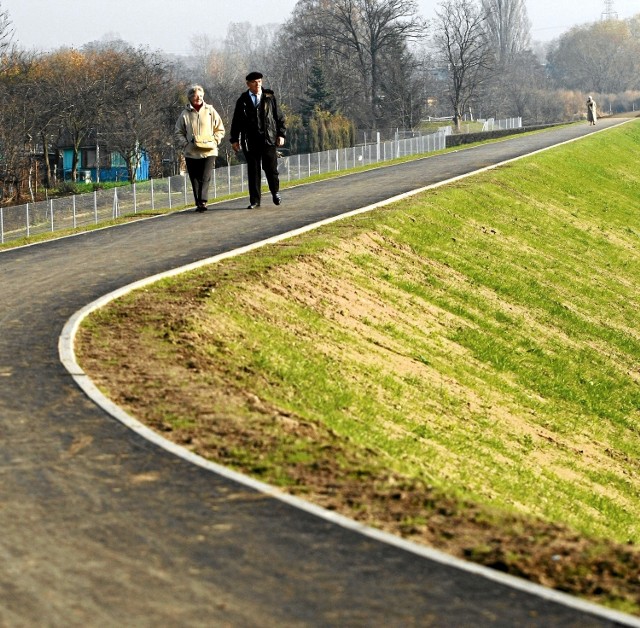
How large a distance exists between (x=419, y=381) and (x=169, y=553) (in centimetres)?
666

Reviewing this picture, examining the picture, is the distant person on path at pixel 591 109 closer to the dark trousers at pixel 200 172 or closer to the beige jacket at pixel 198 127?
the dark trousers at pixel 200 172

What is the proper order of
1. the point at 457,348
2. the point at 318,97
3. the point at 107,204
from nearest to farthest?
the point at 457,348 → the point at 107,204 → the point at 318,97

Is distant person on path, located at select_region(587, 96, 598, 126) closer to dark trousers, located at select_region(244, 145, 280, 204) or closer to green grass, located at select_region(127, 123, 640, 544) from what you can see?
green grass, located at select_region(127, 123, 640, 544)

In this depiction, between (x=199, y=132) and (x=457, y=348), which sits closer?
(x=457, y=348)

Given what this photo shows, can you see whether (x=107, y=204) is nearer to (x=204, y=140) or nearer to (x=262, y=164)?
(x=204, y=140)

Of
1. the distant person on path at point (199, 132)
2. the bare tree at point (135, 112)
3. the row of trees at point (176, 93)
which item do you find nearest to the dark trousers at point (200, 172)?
the distant person on path at point (199, 132)

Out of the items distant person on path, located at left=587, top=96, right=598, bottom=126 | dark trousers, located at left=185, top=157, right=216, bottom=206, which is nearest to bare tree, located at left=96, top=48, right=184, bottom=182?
distant person on path, located at left=587, top=96, right=598, bottom=126

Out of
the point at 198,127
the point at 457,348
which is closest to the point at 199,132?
the point at 198,127

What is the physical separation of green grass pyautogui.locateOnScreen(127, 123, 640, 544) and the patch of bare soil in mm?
457

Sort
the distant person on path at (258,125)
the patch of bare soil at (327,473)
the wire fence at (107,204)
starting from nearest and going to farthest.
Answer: the patch of bare soil at (327,473)
the distant person on path at (258,125)
the wire fence at (107,204)

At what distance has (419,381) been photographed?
11.8 metres

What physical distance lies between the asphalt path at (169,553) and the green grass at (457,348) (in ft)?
5.42

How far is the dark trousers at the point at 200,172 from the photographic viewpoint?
1916 centimetres

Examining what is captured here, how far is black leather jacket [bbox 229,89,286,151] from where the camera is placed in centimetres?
1841
